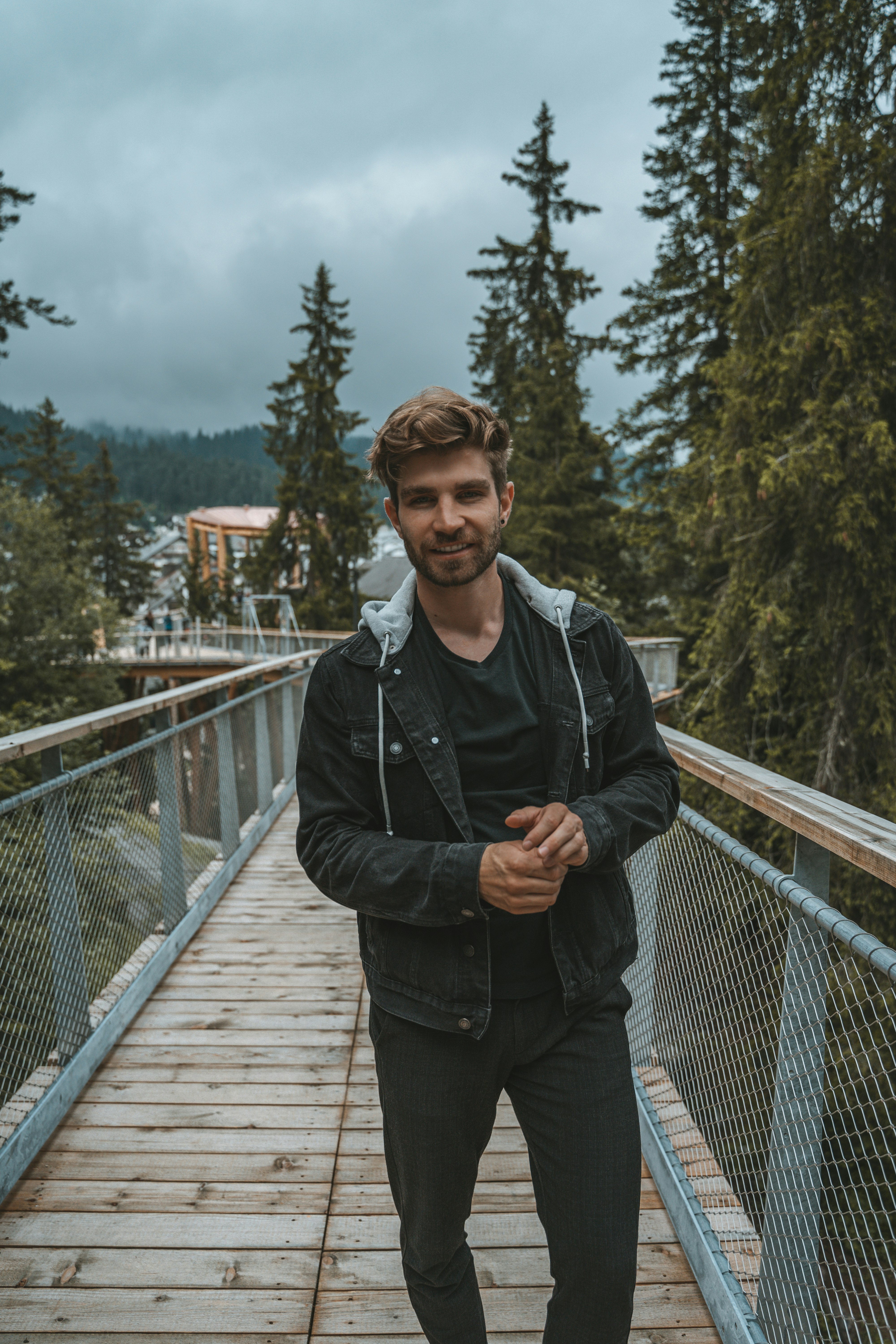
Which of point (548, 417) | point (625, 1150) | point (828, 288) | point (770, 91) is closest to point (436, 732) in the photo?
point (625, 1150)

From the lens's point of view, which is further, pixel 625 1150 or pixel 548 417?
pixel 548 417

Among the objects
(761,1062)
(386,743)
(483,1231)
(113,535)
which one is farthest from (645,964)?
(113,535)

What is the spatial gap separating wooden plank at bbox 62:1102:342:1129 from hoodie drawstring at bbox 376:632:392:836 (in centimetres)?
172

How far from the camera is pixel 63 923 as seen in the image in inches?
111

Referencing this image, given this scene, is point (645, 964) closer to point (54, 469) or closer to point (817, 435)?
point (817, 435)

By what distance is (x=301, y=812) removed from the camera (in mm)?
1512

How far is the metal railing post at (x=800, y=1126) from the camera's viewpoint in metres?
1.57

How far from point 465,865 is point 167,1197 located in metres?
1.70

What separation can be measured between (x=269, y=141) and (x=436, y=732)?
96.0m

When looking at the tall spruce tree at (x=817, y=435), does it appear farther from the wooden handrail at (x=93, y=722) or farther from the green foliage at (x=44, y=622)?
the green foliage at (x=44, y=622)

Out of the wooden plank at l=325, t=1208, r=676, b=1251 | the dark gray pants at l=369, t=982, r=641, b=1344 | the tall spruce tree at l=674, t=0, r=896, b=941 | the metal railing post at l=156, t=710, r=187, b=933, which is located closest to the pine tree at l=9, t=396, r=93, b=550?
the tall spruce tree at l=674, t=0, r=896, b=941

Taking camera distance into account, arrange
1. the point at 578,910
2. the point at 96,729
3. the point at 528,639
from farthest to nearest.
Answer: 1. the point at 96,729
2. the point at 528,639
3. the point at 578,910

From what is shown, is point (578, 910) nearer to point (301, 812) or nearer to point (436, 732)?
point (436, 732)

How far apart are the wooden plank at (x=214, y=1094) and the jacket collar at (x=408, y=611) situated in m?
1.96
